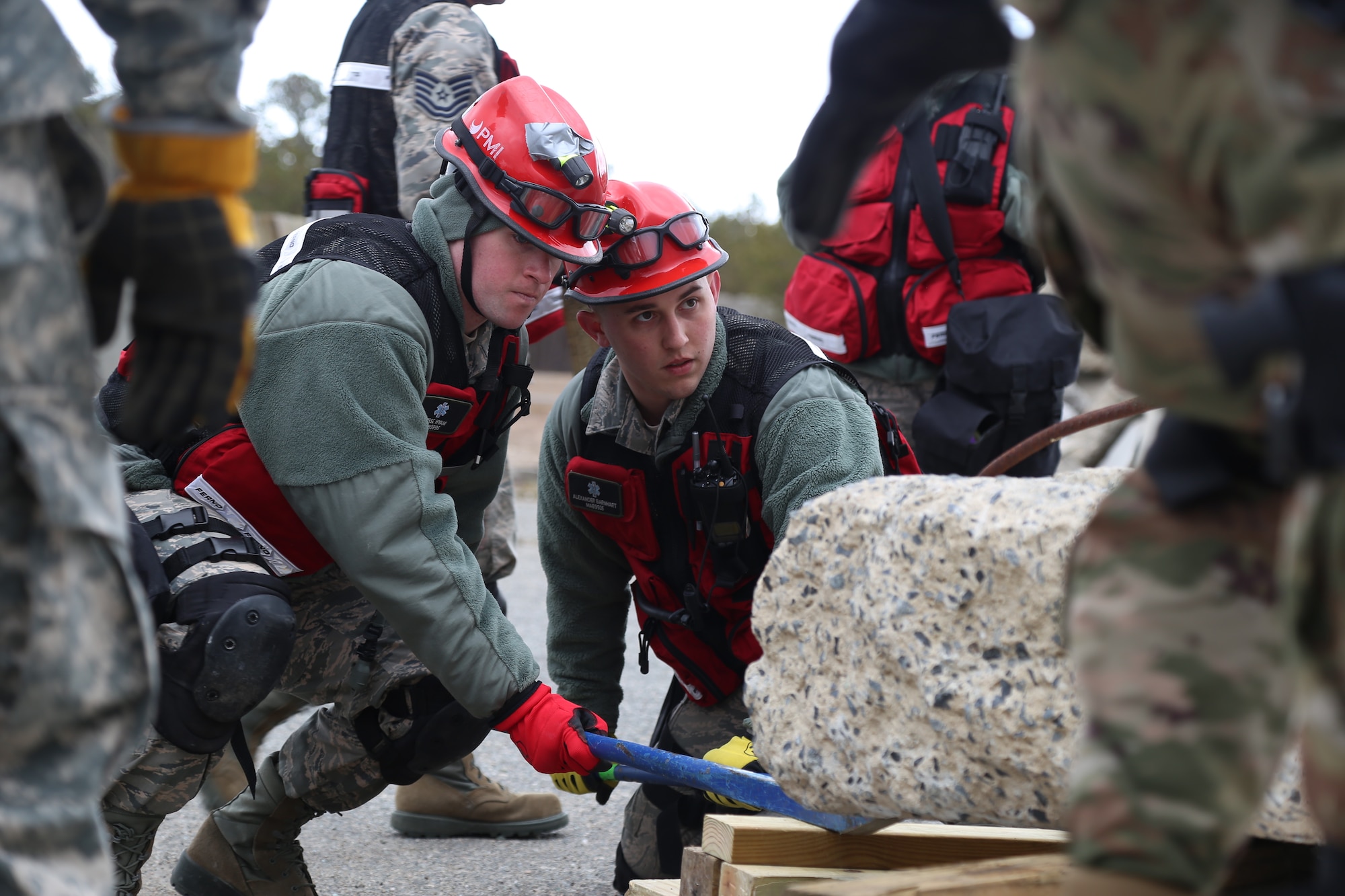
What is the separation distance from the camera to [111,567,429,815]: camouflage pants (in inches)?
105

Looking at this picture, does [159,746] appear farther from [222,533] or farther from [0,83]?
[0,83]

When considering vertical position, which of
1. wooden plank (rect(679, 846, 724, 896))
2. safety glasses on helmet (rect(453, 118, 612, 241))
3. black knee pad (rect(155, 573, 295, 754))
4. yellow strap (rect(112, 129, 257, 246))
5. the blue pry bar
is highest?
yellow strap (rect(112, 129, 257, 246))

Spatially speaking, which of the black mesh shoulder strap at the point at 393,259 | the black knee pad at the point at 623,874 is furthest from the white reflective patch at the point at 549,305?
the black knee pad at the point at 623,874

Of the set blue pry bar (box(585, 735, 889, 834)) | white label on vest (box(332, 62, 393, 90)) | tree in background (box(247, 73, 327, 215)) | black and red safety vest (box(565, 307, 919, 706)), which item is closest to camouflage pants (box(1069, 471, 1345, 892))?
blue pry bar (box(585, 735, 889, 834))

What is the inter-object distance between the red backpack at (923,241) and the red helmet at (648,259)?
Result: 0.74 m

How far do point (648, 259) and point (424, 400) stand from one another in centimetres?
58

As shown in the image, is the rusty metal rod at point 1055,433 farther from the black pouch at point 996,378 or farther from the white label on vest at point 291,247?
the white label on vest at point 291,247

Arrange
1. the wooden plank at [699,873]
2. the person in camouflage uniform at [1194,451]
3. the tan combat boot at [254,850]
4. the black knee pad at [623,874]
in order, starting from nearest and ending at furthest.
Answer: the person in camouflage uniform at [1194,451] < the wooden plank at [699,873] < the tan combat boot at [254,850] < the black knee pad at [623,874]

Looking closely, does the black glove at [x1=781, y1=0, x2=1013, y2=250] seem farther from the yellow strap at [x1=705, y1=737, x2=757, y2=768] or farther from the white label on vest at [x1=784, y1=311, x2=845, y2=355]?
the white label on vest at [x1=784, y1=311, x2=845, y2=355]

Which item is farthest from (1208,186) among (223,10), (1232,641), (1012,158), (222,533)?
(1012,158)

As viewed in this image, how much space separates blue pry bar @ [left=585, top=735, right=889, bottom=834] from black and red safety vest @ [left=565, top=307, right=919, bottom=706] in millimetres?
493

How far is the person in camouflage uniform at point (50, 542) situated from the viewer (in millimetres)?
1107

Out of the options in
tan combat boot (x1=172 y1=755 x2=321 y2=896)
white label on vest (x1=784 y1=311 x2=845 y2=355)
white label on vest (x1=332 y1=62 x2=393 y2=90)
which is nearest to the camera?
tan combat boot (x1=172 y1=755 x2=321 y2=896)

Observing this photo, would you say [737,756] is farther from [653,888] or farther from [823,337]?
[823,337]
